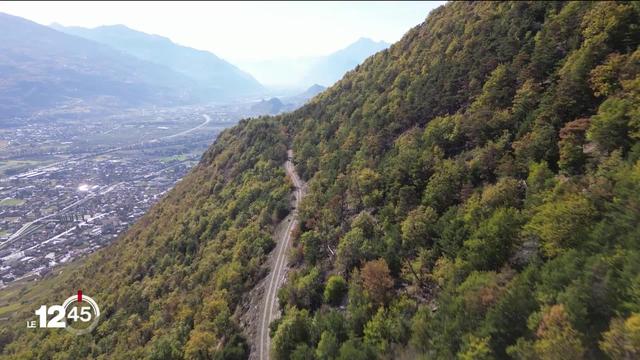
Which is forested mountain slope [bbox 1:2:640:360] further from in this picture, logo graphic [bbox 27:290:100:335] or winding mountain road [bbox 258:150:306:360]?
logo graphic [bbox 27:290:100:335]

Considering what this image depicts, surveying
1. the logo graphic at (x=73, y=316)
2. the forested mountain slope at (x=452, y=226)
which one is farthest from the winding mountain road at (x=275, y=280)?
the logo graphic at (x=73, y=316)

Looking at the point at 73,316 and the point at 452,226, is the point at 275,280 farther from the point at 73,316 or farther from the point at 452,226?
the point at 73,316

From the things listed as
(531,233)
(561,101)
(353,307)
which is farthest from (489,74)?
(353,307)

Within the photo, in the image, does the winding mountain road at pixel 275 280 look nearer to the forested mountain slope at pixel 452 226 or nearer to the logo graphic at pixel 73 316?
the forested mountain slope at pixel 452 226

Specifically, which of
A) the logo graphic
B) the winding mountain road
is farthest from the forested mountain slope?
the logo graphic

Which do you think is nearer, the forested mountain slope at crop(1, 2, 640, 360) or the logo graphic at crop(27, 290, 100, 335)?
the forested mountain slope at crop(1, 2, 640, 360)

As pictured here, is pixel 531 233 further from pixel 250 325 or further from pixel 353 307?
pixel 250 325
